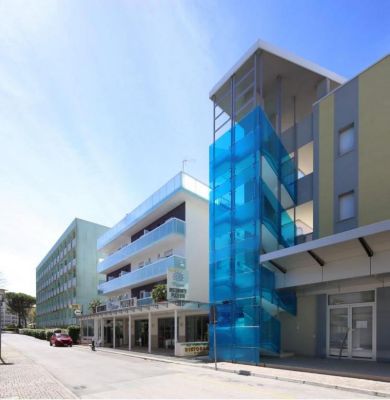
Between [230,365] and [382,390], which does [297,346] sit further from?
[382,390]

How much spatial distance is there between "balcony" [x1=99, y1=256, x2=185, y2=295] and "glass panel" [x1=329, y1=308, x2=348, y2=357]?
12191mm

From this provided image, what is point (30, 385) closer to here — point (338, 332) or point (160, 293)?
point (338, 332)

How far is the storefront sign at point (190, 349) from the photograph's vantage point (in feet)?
80.7

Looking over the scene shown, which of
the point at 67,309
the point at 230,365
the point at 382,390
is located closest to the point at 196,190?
the point at 230,365

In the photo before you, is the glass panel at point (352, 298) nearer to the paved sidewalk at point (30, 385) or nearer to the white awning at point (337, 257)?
the white awning at point (337, 257)

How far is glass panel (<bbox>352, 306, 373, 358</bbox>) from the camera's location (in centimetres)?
1814

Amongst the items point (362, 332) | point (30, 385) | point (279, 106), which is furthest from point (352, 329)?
point (30, 385)

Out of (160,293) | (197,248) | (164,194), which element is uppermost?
(164,194)

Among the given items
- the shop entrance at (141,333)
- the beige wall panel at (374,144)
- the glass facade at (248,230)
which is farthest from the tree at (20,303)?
the beige wall panel at (374,144)

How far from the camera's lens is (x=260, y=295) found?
66.0ft

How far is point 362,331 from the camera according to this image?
18.5 metres

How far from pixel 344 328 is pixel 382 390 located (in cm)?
794

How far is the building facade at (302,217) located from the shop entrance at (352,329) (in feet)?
0.15

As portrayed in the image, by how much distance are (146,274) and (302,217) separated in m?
13.9
